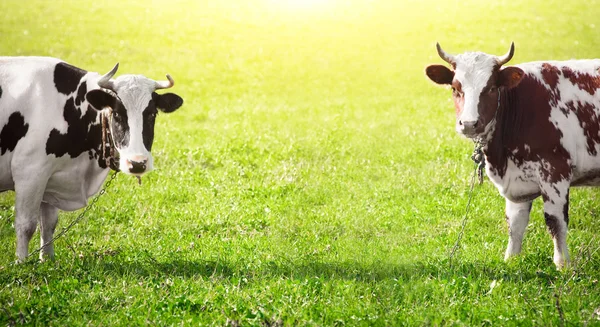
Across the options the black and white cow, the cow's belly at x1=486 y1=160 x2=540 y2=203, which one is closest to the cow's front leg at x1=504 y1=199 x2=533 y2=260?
the cow's belly at x1=486 y1=160 x2=540 y2=203

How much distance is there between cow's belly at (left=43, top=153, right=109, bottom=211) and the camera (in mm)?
9117

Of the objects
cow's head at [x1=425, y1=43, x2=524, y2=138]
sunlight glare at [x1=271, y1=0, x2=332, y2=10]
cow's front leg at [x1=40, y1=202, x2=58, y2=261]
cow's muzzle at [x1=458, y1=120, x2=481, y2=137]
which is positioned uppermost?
sunlight glare at [x1=271, y1=0, x2=332, y2=10]

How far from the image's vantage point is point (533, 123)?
28.6 feet

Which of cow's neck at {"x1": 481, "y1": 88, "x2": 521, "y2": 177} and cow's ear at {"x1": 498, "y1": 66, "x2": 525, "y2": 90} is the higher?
cow's ear at {"x1": 498, "y1": 66, "x2": 525, "y2": 90}

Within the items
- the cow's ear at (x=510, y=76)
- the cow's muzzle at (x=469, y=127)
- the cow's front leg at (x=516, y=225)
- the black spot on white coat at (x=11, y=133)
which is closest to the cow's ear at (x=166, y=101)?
the black spot on white coat at (x=11, y=133)

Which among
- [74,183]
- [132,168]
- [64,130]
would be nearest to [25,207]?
[74,183]

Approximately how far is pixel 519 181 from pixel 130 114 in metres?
4.77

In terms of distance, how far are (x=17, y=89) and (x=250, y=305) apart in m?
4.14

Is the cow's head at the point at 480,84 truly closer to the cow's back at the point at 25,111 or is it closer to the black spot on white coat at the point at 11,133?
the cow's back at the point at 25,111

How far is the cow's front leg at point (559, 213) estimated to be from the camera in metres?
8.55

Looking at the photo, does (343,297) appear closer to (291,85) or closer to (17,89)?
(17,89)

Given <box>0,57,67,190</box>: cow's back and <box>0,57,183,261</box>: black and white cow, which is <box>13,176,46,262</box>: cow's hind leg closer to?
<box>0,57,183,261</box>: black and white cow

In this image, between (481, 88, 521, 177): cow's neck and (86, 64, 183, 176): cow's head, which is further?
(481, 88, 521, 177): cow's neck

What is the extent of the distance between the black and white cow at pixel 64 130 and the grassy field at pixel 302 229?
32.3 inches
